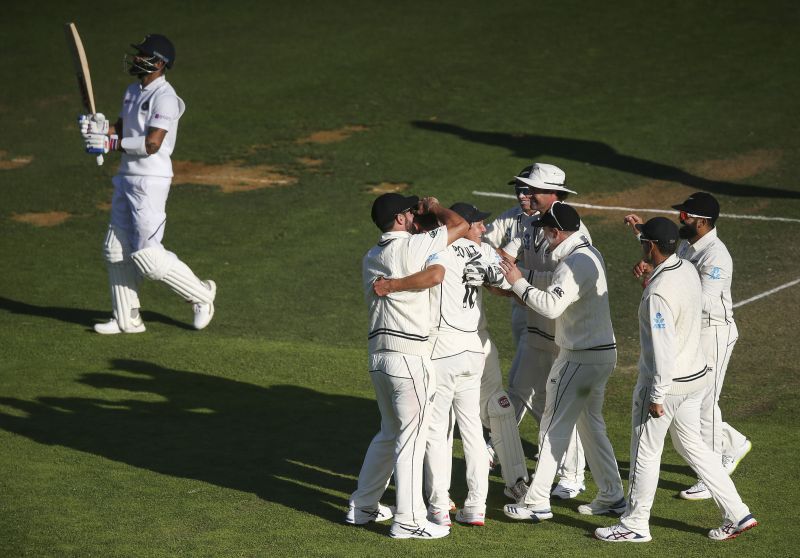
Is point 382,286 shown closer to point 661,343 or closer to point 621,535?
point 661,343

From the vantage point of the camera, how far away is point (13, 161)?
17703 mm

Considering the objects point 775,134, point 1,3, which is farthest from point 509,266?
point 1,3

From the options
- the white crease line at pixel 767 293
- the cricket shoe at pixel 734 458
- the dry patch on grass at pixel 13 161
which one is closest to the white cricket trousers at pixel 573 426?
the cricket shoe at pixel 734 458

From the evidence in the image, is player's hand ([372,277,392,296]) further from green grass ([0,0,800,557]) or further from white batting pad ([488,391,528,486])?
green grass ([0,0,800,557])

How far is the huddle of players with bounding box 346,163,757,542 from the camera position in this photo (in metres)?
7.01

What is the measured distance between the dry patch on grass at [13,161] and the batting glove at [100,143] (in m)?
7.09

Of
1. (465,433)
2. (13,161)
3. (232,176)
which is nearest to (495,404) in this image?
(465,433)

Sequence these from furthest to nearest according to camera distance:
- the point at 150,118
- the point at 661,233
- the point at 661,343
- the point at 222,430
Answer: the point at 150,118 → the point at 222,430 → the point at 661,233 → the point at 661,343

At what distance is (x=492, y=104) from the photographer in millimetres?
19797

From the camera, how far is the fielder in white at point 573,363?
7.29 m

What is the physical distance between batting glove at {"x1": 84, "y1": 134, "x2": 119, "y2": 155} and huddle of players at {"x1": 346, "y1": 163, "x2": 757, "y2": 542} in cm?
455

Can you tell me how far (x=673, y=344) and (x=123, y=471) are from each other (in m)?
3.96

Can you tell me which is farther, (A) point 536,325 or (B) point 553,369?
(A) point 536,325

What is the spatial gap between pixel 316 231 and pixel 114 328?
3.76 meters
